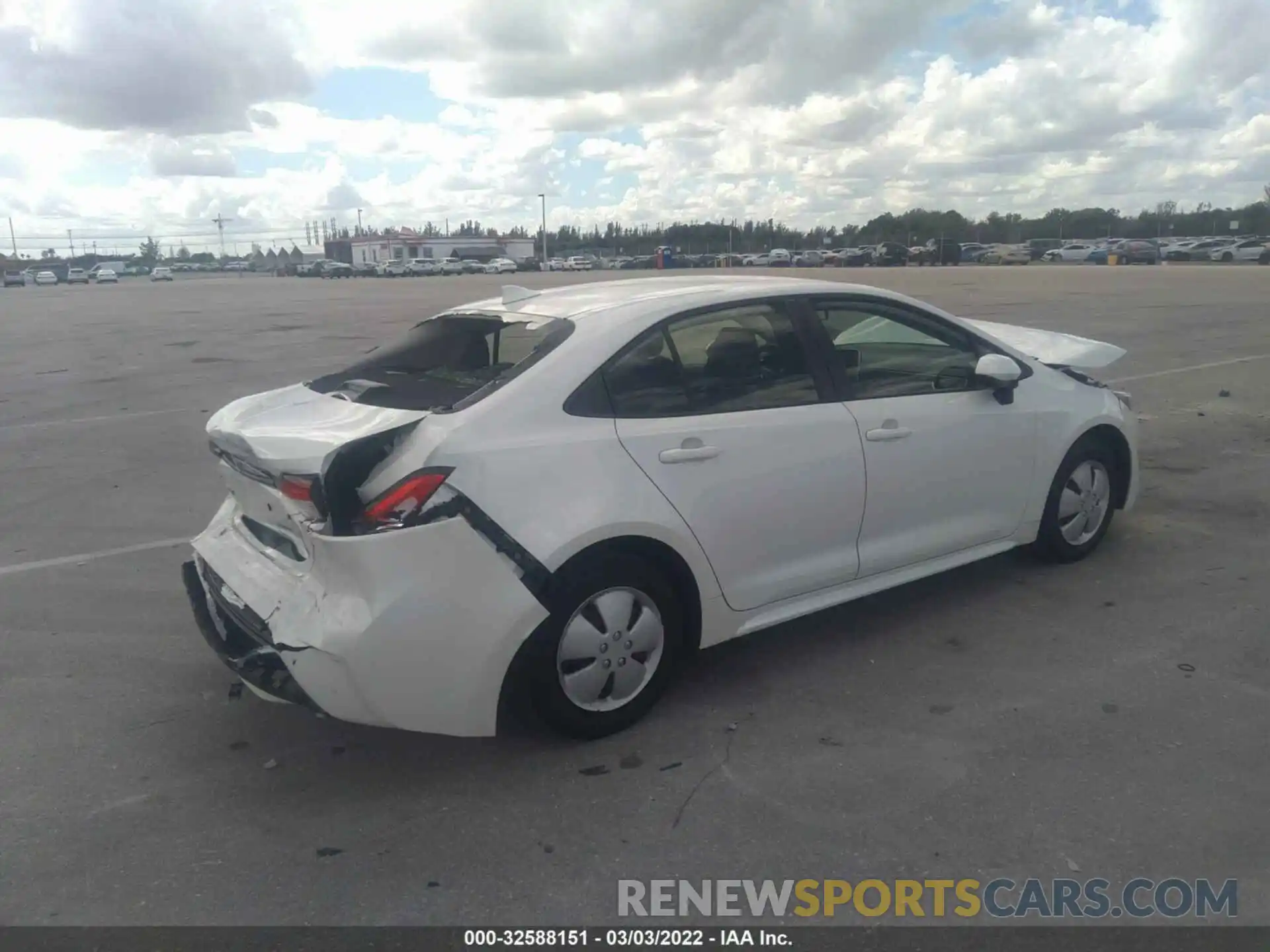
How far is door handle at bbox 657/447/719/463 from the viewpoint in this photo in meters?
3.69

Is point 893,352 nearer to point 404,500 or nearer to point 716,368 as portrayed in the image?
point 716,368

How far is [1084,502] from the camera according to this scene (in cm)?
527

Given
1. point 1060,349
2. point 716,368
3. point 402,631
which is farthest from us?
point 1060,349

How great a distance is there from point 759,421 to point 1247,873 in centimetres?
213

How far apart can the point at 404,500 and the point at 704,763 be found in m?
1.37

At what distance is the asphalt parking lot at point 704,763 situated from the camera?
9.70ft

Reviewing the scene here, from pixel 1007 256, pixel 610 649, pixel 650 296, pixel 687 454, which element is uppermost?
pixel 650 296

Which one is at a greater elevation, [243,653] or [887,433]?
[887,433]

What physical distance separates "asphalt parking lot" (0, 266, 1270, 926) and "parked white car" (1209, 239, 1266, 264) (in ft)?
190

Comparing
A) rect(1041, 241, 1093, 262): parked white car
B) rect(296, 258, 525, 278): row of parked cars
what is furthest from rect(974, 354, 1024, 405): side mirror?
rect(296, 258, 525, 278): row of parked cars

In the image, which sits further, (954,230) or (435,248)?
(435,248)

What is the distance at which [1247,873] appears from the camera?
2.88 metres

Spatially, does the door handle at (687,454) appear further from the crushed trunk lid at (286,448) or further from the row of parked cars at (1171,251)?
the row of parked cars at (1171,251)

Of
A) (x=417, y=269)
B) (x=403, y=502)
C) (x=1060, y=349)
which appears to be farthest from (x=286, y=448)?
(x=417, y=269)
